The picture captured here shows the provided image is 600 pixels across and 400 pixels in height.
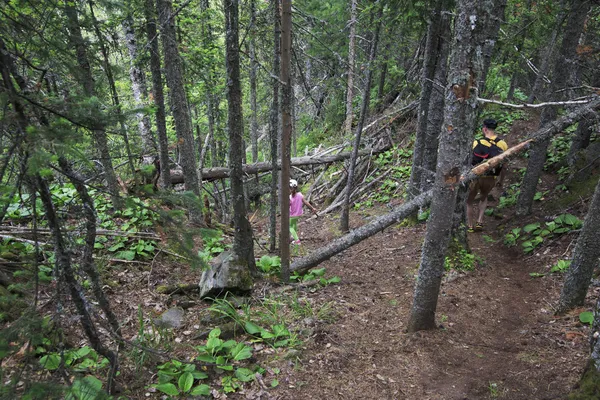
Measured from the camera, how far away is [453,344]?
4695 mm

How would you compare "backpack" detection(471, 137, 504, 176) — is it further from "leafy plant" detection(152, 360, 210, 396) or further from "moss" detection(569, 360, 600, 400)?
"leafy plant" detection(152, 360, 210, 396)

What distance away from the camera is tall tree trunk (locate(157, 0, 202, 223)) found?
7.78m

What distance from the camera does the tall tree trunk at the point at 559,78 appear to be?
22.8ft

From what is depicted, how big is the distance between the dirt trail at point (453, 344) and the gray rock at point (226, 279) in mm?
1295

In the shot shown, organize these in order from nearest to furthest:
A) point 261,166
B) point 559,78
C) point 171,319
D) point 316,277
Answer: point 171,319 < point 316,277 < point 559,78 < point 261,166

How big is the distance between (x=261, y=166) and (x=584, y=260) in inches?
447

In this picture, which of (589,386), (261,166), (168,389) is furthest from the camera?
(261,166)

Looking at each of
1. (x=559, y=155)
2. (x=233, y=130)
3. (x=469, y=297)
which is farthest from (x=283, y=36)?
(x=559, y=155)

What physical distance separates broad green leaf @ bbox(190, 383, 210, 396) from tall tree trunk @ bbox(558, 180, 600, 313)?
5.04 m

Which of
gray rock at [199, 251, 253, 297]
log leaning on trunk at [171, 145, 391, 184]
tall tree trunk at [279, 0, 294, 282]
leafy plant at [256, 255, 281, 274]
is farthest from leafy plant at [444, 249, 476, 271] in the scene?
log leaning on trunk at [171, 145, 391, 184]

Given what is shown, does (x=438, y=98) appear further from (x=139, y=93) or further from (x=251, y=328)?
(x=139, y=93)

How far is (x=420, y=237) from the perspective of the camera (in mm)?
8625

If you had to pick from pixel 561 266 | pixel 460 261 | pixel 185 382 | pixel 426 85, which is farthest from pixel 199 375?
pixel 426 85

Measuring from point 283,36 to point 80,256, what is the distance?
4.14 metres
